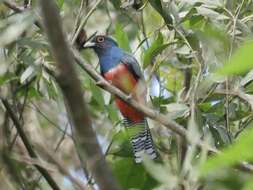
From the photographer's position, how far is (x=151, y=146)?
13.2 feet

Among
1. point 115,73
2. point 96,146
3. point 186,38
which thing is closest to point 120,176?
point 186,38

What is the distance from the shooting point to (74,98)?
1.30 metres

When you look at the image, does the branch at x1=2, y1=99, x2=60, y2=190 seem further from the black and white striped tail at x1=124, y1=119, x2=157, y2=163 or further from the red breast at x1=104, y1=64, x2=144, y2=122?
the red breast at x1=104, y1=64, x2=144, y2=122

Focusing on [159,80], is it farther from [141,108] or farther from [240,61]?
[240,61]

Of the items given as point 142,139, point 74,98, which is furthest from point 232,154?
point 142,139

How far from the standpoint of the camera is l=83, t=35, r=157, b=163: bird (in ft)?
13.6

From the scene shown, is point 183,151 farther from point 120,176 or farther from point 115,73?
point 115,73

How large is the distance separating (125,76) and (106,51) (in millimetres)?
354

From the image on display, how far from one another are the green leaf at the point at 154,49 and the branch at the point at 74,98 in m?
2.19

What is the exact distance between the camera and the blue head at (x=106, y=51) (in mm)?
4988

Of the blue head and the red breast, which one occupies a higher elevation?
the blue head

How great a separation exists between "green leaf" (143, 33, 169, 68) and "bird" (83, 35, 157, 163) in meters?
0.42

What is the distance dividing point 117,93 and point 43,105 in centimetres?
286

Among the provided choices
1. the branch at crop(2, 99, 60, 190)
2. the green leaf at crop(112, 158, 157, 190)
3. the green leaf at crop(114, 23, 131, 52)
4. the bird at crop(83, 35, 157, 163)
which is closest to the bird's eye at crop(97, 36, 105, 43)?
the bird at crop(83, 35, 157, 163)
